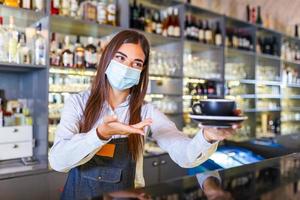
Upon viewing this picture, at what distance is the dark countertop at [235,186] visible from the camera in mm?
876

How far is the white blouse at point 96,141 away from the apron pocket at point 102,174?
0.10 metres

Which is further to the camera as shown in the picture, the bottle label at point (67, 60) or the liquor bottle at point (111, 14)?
the liquor bottle at point (111, 14)

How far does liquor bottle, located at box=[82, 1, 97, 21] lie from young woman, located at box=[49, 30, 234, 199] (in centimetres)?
139

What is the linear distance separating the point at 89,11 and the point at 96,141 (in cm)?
179

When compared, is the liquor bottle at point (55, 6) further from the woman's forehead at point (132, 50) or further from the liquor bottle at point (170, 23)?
the woman's forehead at point (132, 50)

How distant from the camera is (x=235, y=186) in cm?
99

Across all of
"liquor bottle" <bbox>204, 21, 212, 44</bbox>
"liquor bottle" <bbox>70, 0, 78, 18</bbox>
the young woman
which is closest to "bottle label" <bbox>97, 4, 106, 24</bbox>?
"liquor bottle" <bbox>70, 0, 78, 18</bbox>

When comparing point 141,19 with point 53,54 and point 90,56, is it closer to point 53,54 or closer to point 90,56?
point 90,56

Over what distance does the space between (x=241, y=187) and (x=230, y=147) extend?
1.72m

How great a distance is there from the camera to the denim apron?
1.17 meters

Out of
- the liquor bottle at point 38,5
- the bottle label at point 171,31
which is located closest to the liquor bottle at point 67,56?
the liquor bottle at point 38,5

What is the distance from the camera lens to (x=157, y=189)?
0.94 meters

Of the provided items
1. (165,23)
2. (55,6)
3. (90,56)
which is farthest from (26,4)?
(165,23)

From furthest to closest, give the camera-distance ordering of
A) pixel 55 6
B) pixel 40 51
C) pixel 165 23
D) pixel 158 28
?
1. pixel 165 23
2. pixel 158 28
3. pixel 55 6
4. pixel 40 51
